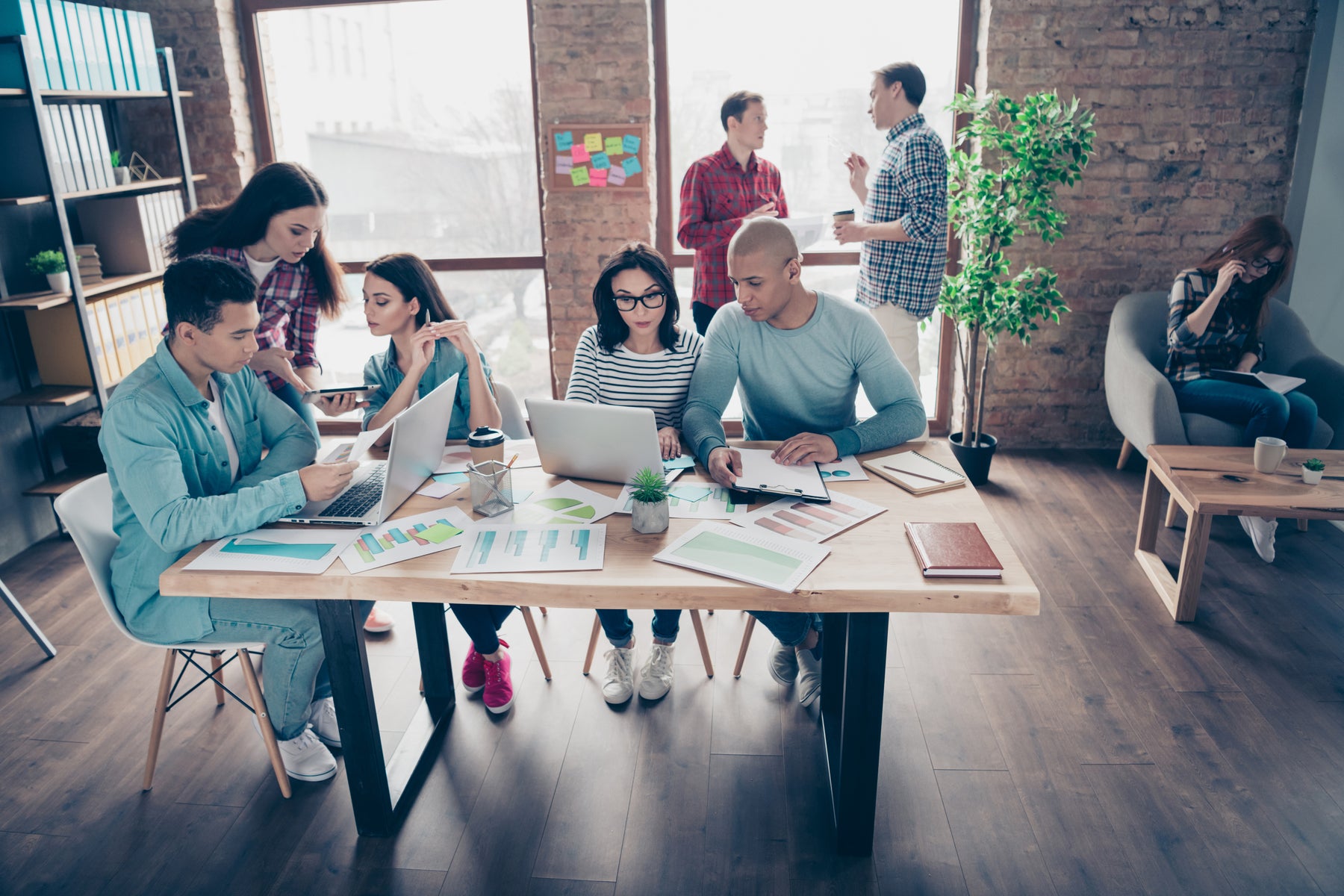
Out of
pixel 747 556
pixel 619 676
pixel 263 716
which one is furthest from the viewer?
pixel 619 676

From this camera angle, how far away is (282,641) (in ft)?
7.22

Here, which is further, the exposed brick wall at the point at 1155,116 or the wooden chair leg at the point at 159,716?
the exposed brick wall at the point at 1155,116

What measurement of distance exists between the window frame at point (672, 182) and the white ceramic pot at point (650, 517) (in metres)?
2.69

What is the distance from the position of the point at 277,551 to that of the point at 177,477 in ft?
0.94

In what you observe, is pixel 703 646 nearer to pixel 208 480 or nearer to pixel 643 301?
pixel 643 301

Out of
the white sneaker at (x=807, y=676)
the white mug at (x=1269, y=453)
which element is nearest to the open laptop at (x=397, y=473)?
the white sneaker at (x=807, y=676)

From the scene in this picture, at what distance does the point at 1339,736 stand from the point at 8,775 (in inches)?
142

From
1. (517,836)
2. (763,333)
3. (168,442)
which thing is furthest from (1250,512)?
(168,442)

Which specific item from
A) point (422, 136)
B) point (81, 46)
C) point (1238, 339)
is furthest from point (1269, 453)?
point (81, 46)

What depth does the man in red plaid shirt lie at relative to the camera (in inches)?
147

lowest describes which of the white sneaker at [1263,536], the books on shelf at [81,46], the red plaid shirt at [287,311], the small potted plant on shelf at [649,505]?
the white sneaker at [1263,536]

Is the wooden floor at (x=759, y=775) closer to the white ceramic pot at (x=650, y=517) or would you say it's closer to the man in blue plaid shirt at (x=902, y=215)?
the white ceramic pot at (x=650, y=517)

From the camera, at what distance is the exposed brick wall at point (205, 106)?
14.6 feet

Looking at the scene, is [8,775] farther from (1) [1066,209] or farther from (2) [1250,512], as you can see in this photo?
(1) [1066,209]
